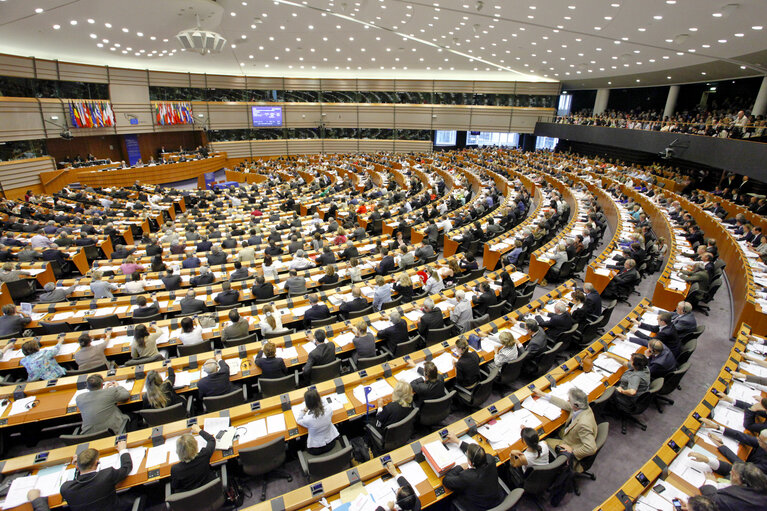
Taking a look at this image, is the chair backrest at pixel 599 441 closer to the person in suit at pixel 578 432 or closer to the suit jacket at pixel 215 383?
the person in suit at pixel 578 432

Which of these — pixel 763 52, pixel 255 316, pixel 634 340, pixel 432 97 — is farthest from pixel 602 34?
pixel 432 97

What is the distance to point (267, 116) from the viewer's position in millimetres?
33656

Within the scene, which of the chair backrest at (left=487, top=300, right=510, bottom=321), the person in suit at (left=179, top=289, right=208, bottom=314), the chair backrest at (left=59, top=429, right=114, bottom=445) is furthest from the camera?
the person in suit at (left=179, top=289, right=208, bottom=314)

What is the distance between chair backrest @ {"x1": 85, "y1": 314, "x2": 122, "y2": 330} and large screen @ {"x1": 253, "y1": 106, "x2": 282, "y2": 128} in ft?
98.9

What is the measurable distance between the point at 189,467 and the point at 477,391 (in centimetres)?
353

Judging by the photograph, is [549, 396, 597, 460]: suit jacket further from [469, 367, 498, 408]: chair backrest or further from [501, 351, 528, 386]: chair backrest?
[501, 351, 528, 386]: chair backrest

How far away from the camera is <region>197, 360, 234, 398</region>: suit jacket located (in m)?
4.88

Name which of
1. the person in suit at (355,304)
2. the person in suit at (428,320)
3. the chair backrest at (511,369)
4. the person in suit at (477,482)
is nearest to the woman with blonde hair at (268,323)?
the person in suit at (355,304)

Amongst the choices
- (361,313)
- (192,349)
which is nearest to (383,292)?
(361,313)

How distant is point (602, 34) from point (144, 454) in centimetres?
1680

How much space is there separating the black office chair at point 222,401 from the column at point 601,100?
110ft

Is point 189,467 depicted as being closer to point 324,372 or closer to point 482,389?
point 324,372

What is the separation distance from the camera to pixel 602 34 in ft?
42.6

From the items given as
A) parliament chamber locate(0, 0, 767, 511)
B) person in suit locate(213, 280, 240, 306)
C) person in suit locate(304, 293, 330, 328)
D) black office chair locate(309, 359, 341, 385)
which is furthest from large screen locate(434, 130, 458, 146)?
black office chair locate(309, 359, 341, 385)
